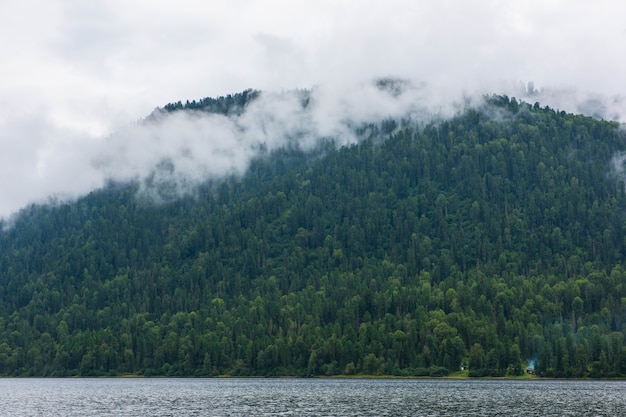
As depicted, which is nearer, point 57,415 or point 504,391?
point 57,415

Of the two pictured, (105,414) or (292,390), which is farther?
(292,390)

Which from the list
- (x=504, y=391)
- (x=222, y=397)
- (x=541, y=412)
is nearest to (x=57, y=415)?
(x=222, y=397)

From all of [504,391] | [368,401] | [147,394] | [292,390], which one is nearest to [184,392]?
[147,394]

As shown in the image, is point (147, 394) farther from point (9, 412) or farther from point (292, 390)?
point (9, 412)

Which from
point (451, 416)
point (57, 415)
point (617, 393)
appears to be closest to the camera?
point (451, 416)

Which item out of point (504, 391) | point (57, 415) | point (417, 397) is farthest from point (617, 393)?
point (57, 415)

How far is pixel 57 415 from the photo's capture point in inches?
5207

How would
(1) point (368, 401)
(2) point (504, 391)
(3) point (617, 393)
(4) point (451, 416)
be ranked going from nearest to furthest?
(4) point (451, 416)
(1) point (368, 401)
(3) point (617, 393)
(2) point (504, 391)

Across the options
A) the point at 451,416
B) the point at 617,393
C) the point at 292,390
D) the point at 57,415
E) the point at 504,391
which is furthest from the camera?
the point at 292,390

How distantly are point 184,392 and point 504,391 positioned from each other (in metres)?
69.3

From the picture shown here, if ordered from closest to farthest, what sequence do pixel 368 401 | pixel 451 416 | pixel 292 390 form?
pixel 451 416, pixel 368 401, pixel 292 390

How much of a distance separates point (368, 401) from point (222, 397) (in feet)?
105

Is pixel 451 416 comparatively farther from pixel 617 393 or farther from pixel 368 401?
pixel 617 393

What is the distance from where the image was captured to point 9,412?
138250 millimetres
